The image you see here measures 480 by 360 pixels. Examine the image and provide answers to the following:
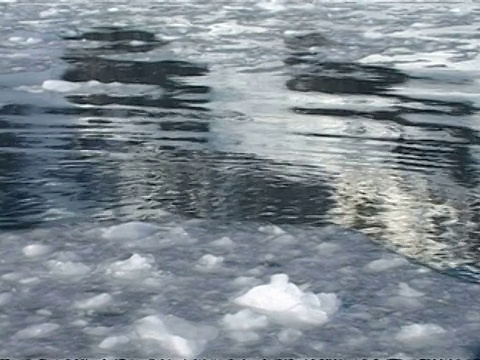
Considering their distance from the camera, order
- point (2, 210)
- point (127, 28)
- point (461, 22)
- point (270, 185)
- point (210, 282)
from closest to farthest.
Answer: point (210, 282)
point (2, 210)
point (270, 185)
point (127, 28)
point (461, 22)

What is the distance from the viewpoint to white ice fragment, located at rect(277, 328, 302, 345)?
122 inches

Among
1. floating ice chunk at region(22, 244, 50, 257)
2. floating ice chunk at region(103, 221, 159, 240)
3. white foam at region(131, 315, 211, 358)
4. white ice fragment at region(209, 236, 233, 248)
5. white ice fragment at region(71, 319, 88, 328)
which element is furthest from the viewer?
floating ice chunk at region(103, 221, 159, 240)

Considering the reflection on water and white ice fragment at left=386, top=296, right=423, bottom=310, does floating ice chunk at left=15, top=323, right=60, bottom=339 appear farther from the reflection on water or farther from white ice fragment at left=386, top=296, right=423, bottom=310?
the reflection on water

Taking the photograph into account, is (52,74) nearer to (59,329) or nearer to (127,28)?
(127,28)

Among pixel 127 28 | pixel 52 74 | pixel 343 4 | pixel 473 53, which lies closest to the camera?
pixel 52 74

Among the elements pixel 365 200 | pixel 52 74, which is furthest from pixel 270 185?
pixel 52 74

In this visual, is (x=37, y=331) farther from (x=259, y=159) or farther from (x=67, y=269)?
(x=259, y=159)

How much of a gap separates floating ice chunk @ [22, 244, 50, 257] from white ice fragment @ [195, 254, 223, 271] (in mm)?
733

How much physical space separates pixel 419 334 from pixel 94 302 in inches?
50.3

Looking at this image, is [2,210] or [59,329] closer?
[59,329]

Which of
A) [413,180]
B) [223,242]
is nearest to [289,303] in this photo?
[223,242]

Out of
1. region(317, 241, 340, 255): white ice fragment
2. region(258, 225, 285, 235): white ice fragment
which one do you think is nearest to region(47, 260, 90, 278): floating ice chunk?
region(258, 225, 285, 235): white ice fragment

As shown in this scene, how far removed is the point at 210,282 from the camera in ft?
11.9

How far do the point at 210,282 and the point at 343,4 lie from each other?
1697 cm
